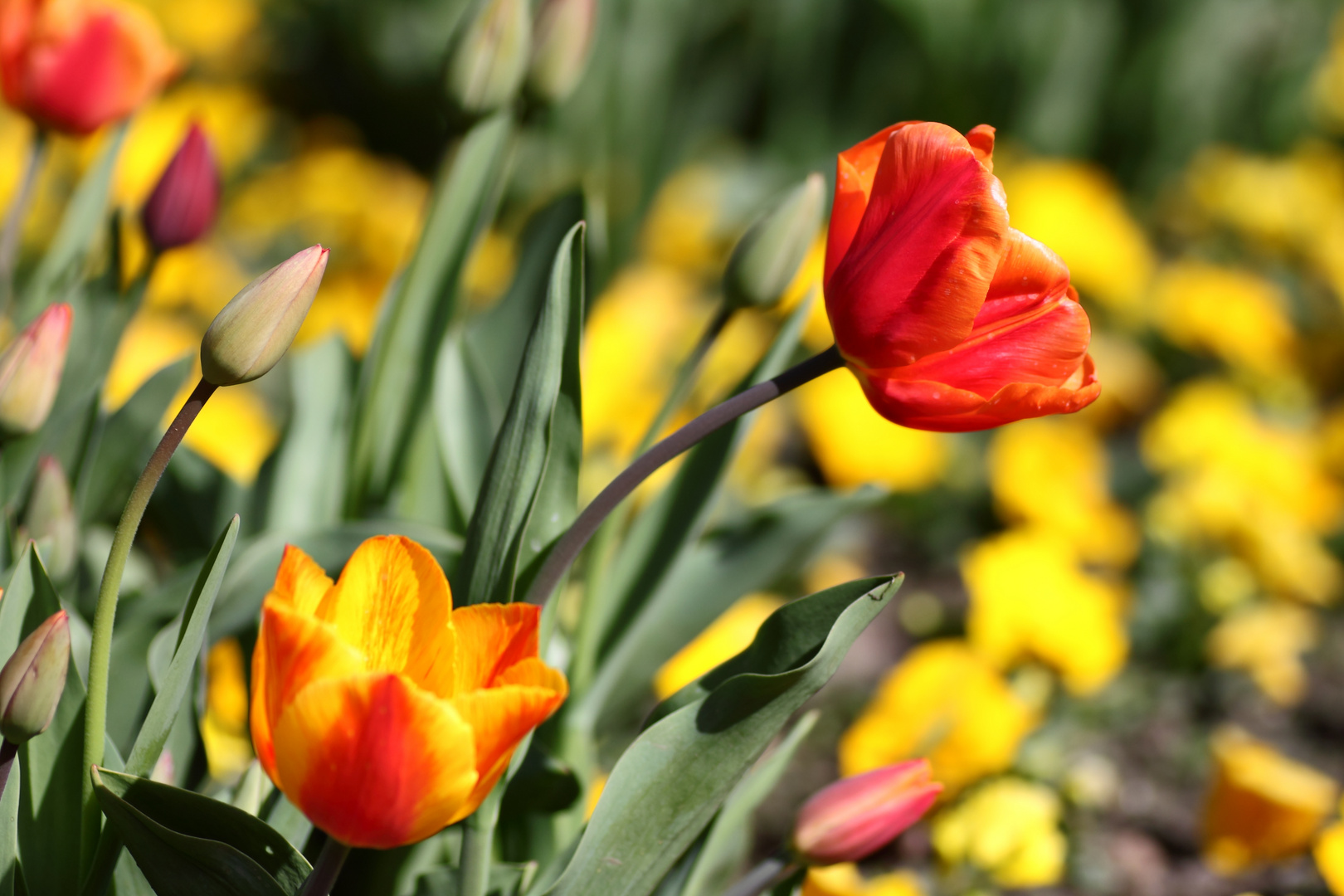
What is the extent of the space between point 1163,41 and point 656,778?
2.86m

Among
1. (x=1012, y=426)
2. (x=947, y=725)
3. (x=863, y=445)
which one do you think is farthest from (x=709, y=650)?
(x=1012, y=426)

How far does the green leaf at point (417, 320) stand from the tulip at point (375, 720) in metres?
0.43

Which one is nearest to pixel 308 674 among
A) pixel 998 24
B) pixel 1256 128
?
pixel 998 24

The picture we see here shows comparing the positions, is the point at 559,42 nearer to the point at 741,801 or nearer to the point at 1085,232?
the point at 741,801

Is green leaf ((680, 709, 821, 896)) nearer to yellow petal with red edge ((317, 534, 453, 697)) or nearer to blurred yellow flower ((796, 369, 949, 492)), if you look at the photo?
yellow petal with red edge ((317, 534, 453, 697))

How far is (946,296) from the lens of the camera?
55cm

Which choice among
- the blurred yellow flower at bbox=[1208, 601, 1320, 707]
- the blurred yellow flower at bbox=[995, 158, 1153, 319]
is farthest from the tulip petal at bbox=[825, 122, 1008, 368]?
the blurred yellow flower at bbox=[995, 158, 1153, 319]

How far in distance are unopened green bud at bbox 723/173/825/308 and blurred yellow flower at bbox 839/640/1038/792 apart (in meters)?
0.50

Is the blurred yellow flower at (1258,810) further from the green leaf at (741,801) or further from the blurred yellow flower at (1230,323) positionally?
the blurred yellow flower at (1230,323)

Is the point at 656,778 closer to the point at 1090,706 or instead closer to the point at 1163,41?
the point at 1090,706

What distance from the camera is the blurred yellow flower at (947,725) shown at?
1107 millimetres

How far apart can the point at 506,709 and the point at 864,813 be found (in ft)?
0.98

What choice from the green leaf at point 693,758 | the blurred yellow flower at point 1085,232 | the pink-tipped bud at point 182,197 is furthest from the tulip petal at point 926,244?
the blurred yellow flower at point 1085,232

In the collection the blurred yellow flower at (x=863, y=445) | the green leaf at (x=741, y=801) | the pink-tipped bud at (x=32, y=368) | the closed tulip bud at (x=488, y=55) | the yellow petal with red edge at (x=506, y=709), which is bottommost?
the blurred yellow flower at (x=863, y=445)
